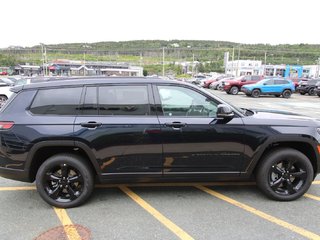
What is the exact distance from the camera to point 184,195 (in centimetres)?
454

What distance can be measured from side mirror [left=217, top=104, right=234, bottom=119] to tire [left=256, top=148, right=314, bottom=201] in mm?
839

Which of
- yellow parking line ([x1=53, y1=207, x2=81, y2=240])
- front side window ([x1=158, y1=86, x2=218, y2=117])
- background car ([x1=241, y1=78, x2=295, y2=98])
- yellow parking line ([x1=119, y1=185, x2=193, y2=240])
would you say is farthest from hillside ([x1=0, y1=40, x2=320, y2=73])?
yellow parking line ([x1=53, y1=207, x2=81, y2=240])

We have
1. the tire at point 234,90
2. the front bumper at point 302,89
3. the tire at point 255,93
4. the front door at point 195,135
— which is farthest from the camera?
the front bumper at point 302,89

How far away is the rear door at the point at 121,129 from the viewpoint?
400 cm

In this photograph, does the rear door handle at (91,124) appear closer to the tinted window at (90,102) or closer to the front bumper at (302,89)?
the tinted window at (90,102)

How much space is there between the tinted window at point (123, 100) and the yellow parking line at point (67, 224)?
1.39m

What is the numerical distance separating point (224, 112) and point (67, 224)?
2407 mm

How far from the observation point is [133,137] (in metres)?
4.03

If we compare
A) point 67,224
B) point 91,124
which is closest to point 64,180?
point 67,224

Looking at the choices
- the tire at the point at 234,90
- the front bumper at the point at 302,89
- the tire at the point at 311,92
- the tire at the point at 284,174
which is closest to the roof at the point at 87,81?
the tire at the point at 284,174

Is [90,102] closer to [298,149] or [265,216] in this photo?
[265,216]

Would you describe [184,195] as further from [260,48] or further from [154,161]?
[260,48]

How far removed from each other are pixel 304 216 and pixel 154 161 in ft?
6.66

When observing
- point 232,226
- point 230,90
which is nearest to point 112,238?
point 232,226
